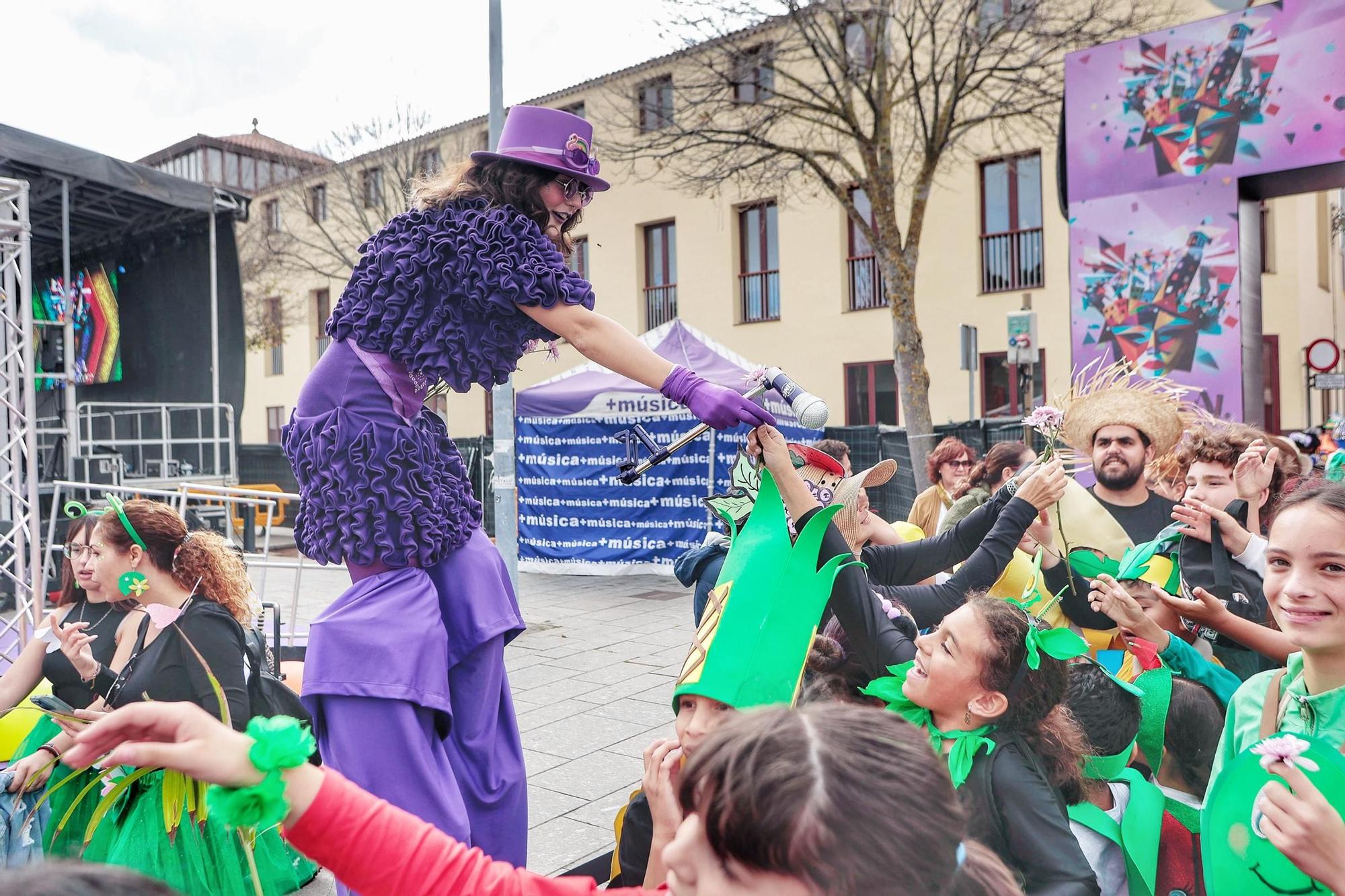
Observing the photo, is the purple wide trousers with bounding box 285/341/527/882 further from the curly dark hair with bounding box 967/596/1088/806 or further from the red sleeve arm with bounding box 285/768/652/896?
the curly dark hair with bounding box 967/596/1088/806

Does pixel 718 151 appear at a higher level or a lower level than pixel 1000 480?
higher

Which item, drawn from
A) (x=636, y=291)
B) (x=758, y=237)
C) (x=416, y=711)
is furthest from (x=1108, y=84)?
(x=636, y=291)

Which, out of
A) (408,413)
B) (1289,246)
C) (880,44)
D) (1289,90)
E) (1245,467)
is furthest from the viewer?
(1289,246)

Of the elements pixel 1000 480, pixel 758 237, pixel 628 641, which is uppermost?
pixel 758 237

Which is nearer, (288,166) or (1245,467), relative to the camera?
(1245,467)

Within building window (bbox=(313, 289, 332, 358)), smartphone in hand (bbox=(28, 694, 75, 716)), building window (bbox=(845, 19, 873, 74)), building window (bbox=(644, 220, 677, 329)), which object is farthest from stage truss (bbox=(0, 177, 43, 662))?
building window (bbox=(313, 289, 332, 358))

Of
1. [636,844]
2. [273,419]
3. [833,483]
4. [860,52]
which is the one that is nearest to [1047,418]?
[833,483]

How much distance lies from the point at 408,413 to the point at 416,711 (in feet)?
2.00

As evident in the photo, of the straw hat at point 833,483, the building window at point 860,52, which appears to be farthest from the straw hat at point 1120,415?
the building window at point 860,52

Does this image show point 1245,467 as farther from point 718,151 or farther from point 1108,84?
point 718,151

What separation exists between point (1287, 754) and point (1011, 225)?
16595 millimetres

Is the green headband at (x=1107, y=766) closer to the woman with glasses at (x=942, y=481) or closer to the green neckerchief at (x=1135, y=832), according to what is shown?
the green neckerchief at (x=1135, y=832)

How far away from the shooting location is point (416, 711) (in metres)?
2.07

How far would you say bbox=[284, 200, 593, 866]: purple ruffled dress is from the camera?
2.03m
